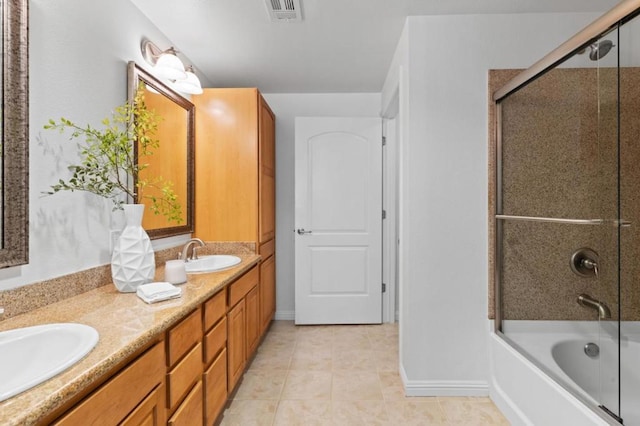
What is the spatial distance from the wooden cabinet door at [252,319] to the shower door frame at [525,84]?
63.5 inches

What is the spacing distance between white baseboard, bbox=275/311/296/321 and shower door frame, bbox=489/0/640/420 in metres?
2.08

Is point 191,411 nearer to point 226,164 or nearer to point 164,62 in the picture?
point 226,164

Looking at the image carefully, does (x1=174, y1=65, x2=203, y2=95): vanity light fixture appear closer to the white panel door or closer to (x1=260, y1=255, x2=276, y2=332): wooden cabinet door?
the white panel door

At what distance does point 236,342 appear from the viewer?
2117 mm

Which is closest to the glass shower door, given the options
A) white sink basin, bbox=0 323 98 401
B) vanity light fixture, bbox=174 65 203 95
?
white sink basin, bbox=0 323 98 401

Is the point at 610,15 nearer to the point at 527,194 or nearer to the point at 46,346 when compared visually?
the point at 527,194

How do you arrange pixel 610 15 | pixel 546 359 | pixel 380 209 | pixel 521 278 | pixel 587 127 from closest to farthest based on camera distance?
pixel 610 15, pixel 587 127, pixel 546 359, pixel 521 278, pixel 380 209

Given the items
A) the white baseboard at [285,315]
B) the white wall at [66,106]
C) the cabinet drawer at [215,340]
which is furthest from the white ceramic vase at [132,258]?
the white baseboard at [285,315]

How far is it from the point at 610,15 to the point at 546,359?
61.2 inches

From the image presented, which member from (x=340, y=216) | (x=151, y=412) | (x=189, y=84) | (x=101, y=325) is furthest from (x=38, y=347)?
(x=340, y=216)

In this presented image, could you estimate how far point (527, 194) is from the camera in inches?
77.2

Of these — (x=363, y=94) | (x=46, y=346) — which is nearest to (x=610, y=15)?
(x=46, y=346)

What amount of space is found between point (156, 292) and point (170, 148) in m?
1.25

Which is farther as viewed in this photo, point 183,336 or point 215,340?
point 215,340
